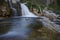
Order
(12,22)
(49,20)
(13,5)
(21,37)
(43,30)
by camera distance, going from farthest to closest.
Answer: (13,5) → (12,22) → (49,20) → (43,30) → (21,37)

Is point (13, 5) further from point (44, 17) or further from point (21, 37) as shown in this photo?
point (21, 37)

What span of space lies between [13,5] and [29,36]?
2.78m

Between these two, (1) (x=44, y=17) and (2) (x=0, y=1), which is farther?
(2) (x=0, y=1)

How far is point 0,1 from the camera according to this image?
5.43 meters

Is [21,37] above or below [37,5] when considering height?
below

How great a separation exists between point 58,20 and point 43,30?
943mm

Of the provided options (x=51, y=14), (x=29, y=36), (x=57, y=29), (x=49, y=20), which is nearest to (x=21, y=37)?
(x=29, y=36)

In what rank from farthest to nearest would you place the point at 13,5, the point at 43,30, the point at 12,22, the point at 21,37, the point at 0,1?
the point at 13,5, the point at 0,1, the point at 12,22, the point at 43,30, the point at 21,37

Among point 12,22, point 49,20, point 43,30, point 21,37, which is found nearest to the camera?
point 21,37

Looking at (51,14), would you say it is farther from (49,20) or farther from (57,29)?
(57,29)

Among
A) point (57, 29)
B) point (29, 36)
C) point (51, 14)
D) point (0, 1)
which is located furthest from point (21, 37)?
point (0, 1)

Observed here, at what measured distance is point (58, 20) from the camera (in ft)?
14.6

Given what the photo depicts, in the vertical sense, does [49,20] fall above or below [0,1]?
below

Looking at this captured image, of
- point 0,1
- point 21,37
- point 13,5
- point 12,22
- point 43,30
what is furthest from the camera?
point 13,5
